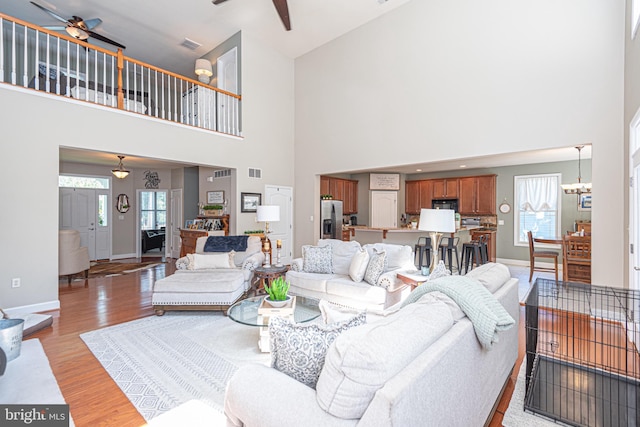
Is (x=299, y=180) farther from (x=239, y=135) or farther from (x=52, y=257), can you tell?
(x=52, y=257)

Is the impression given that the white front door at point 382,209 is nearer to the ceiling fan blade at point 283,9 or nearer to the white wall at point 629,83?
the ceiling fan blade at point 283,9

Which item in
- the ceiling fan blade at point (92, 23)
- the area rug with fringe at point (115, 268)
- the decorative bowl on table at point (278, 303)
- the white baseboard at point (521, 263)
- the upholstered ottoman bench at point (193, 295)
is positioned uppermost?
the ceiling fan blade at point (92, 23)

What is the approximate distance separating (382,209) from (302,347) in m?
7.58

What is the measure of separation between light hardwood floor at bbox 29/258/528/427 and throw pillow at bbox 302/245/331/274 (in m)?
2.26

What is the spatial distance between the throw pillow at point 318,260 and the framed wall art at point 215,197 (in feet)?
10.9

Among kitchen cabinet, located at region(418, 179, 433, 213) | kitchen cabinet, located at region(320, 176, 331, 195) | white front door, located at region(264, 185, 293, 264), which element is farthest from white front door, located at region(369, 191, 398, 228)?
white front door, located at region(264, 185, 293, 264)

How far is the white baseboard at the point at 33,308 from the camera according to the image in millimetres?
3879

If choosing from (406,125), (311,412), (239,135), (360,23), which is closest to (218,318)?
(311,412)

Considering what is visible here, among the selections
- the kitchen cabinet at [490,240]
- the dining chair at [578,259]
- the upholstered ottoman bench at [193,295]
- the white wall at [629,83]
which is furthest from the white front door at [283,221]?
the white wall at [629,83]

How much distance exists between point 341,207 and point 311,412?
7404 millimetres

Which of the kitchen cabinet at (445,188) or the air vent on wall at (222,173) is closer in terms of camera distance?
the air vent on wall at (222,173)

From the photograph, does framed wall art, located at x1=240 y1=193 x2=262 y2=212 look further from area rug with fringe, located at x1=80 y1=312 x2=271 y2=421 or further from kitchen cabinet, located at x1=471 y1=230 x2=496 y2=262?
kitchen cabinet, located at x1=471 y1=230 x2=496 y2=262

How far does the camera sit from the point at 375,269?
152 inches

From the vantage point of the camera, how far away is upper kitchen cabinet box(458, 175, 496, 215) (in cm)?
809
